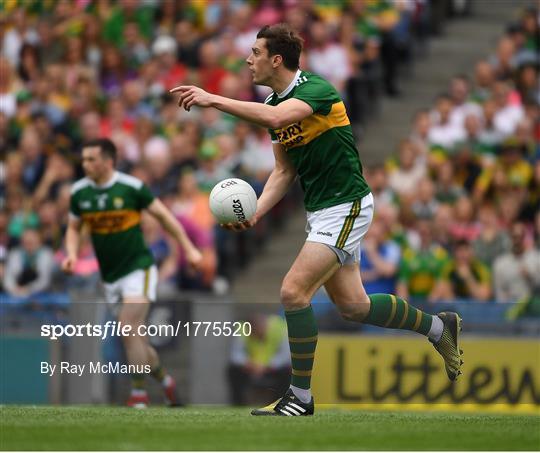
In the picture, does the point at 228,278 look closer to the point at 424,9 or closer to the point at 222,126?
the point at 222,126

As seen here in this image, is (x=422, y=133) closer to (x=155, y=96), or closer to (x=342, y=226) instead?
(x=155, y=96)

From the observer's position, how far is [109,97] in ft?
70.1

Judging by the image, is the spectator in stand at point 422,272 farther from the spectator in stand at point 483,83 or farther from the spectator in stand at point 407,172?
the spectator in stand at point 483,83

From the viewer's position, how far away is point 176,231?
1341 centimetres

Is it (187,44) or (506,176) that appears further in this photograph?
(187,44)

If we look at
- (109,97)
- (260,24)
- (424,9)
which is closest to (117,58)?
(109,97)

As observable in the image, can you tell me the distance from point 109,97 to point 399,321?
1090 cm

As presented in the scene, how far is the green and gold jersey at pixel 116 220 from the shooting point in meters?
13.6

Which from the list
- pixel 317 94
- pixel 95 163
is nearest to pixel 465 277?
pixel 95 163

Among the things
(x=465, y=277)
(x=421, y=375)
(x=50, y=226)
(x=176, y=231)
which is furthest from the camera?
(x=50, y=226)

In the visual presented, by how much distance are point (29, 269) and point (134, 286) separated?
4463mm

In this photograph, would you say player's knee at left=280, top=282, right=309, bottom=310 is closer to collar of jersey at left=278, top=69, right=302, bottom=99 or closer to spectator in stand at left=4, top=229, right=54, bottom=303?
collar of jersey at left=278, top=69, right=302, bottom=99

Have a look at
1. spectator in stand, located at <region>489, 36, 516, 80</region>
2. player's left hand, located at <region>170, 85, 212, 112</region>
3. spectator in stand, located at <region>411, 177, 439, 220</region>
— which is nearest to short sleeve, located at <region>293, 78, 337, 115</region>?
player's left hand, located at <region>170, 85, 212, 112</region>

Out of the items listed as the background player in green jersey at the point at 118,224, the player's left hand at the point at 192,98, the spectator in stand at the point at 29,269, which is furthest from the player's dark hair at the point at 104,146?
the spectator in stand at the point at 29,269
